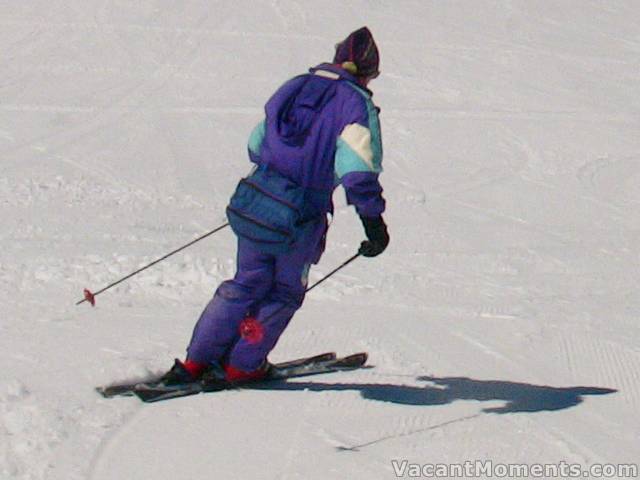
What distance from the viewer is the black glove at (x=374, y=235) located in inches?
190

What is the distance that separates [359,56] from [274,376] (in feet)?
4.45

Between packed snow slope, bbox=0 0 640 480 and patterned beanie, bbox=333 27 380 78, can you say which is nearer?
packed snow slope, bbox=0 0 640 480

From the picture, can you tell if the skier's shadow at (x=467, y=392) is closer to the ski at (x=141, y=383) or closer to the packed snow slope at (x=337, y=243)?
the packed snow slope at (x=337, y=243)

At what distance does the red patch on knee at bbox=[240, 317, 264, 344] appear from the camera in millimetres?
5070

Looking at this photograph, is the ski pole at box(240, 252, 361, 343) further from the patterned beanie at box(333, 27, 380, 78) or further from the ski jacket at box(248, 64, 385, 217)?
the patterned beanie at box(333, 27, 380, 78)

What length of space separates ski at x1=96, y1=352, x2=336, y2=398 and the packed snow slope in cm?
7

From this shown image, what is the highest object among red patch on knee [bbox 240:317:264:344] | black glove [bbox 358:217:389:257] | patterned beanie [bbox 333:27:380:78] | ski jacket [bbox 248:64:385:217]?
patterned beanie [bbox 333:27:380:78]

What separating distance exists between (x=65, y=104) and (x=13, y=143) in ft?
4.60

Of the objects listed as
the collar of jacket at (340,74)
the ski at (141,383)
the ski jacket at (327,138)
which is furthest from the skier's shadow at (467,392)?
the collar of jacket at (340,74)

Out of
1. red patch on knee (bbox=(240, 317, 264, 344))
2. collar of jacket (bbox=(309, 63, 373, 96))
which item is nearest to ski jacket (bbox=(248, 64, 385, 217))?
collar of jacket (bbox=(309, 63, 373, 96))

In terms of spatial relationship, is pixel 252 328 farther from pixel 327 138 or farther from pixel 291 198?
pixel 327 138

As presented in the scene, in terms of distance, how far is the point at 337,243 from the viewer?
802 cm

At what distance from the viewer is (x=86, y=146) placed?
32.4ft

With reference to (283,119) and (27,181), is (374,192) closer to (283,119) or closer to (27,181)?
(283,119)
